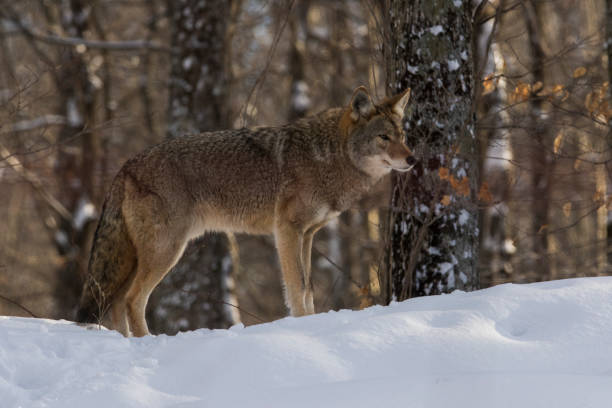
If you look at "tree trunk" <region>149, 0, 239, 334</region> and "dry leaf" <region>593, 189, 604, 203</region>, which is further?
"tree trunk" <region>149, 0, 239, 334</region>

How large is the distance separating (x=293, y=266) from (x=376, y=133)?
1369 millimetres

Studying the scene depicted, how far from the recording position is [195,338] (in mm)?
4148

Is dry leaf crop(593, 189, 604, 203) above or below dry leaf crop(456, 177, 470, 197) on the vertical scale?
below

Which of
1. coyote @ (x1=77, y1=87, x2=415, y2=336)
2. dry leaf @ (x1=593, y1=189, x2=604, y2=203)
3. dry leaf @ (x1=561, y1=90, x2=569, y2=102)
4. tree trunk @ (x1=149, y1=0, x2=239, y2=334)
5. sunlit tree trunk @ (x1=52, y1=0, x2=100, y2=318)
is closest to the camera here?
dry leaf @ (x1=561, y1=90, x2=569, y2=102)

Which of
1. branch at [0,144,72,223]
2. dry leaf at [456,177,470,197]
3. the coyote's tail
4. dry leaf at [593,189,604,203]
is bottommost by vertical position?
the coyote's tail

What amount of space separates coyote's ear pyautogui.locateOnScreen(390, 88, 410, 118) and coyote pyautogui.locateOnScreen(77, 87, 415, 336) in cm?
2

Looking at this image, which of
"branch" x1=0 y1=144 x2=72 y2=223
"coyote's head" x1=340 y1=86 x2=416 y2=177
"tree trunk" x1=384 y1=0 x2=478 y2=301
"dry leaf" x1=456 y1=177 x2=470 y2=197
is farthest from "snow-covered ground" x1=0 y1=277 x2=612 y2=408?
"branch" x1=0 y1=144 x2=72 y2=223

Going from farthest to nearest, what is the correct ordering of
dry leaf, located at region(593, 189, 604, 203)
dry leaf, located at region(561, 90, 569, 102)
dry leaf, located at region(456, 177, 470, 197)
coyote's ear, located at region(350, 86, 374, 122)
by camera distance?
dry leaf, located at region(593, 189, 604, 203) < coyote's ear, located at region(350, 86, 374, 122) < dry leaf, located at region(561, 90, 569, 102) < dry leaf, located at region(456, 177, 470, 197)

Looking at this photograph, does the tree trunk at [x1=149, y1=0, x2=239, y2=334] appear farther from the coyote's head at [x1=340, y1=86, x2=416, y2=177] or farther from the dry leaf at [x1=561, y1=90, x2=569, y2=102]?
the dry leaf at [x1=561, y1=90, x2=569, y2=102]

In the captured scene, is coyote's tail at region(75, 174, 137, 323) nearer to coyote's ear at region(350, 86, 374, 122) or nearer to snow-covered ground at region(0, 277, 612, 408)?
snow-covered ground at region(0, 277, 612, 408)

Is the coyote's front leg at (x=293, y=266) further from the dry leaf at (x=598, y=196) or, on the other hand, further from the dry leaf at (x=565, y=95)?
the dry leaf at (x=598, y=196)

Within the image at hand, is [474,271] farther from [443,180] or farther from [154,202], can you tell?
[154,202]

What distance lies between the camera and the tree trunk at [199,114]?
9.92m

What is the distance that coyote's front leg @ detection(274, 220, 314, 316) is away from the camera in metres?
6.14
